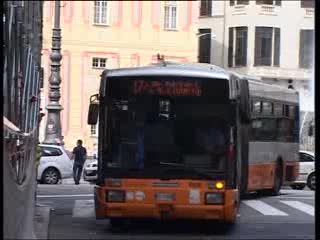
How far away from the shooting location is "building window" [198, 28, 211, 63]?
59.1 meters

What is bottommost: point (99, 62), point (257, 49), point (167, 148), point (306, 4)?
point (167, 148)

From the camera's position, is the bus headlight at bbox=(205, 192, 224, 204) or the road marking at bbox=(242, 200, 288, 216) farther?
the road marking at bbox=(242, 200, 288, 216)

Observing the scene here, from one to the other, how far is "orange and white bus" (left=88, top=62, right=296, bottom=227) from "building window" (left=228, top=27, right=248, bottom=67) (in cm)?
4126

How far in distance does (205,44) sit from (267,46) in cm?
450

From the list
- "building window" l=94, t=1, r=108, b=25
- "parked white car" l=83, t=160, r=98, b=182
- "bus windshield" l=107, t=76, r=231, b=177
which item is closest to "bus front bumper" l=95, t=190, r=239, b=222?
"bus windshield" l=107, t=76, r=231, b=177

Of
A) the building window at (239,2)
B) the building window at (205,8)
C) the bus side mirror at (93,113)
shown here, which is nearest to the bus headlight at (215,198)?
the bus side mirror at (93,113)

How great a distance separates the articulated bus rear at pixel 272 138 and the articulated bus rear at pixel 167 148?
264 inches

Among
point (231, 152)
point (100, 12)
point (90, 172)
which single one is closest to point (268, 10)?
point (100, 12)

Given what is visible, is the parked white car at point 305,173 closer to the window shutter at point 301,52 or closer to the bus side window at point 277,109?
the bus side window at point 277,109

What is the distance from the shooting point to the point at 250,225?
17.5m

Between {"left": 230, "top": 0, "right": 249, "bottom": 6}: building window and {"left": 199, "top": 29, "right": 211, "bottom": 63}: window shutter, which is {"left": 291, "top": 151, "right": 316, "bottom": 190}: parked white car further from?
{"left": 199, "top": 29, "right": 211, "bottom": 63}: window shutter

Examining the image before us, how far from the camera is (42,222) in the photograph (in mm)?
16906

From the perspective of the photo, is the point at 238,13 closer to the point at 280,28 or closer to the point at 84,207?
the point at 280,28

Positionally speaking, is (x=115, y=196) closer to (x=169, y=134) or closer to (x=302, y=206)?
(x=169, y=134)
